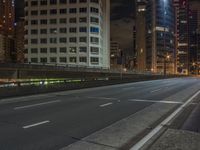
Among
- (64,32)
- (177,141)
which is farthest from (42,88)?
(64,32)

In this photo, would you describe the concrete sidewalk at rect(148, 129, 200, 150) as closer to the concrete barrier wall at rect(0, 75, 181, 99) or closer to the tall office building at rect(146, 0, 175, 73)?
the concrete barrier wall at rect(0, 75, 181, 99)

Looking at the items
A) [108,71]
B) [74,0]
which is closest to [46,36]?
[74,0]

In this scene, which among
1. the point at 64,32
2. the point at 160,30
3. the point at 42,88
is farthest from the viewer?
the point at 160,30

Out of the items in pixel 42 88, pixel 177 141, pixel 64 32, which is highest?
pixel 64 32

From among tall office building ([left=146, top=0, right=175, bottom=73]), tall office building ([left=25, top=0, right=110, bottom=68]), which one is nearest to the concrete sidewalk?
tall office building ([left=25, top=0, right=110, bottom=68])

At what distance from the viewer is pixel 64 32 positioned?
123750 mm

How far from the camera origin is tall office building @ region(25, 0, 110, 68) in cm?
11991

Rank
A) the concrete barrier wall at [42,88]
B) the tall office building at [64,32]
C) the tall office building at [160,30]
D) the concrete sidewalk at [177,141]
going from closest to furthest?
the concrete sidewalk at [177,141] → the concrete barrier wall at [42,88] → the tall office building at [64,32] → the tall office building at [160,30]

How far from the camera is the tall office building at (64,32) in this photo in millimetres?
119906

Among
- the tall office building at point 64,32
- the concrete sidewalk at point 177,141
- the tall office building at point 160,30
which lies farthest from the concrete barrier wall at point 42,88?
the tall office building at point 160,30

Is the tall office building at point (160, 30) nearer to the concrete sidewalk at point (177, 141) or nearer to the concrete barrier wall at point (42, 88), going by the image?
the concrete barrier wall at point (42, 88)

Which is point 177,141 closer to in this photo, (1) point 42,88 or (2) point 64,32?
(1) point 42,88

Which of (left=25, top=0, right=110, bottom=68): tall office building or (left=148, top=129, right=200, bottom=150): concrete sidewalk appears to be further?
(left=25, top=0, right=110, bottom=68): tall office building

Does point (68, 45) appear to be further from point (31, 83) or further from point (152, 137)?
point (152, 137)
